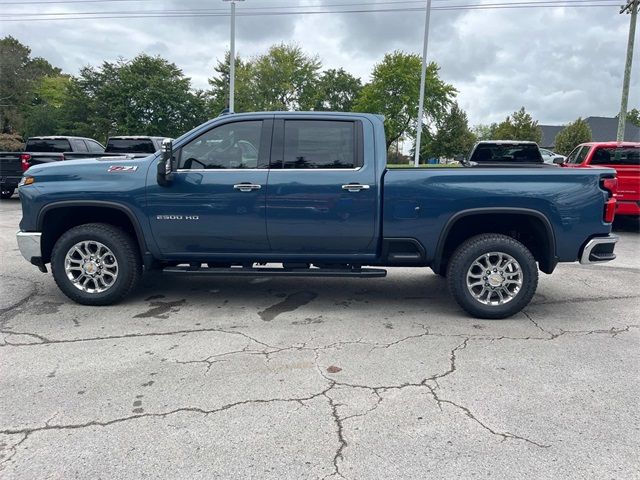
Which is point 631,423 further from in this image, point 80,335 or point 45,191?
point 45,191

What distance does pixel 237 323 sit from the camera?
15.0ft

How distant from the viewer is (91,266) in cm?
493

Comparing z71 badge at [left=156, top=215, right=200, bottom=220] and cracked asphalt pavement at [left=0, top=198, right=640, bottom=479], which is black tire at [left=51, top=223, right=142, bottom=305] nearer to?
cracked asphalt pavement at [left=0, top=198, right=640, bottom=479]


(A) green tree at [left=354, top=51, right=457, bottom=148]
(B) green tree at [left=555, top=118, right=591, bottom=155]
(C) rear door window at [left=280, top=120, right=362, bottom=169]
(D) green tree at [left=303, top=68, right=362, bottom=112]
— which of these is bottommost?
(C) rear door window at [left=280, top=120, right=362, bottom=169]

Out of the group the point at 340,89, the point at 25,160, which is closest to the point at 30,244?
the point at 25,160

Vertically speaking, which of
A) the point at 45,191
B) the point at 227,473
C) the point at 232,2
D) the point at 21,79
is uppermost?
the point at 21,79

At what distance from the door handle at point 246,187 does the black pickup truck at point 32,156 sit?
9688 millimetres

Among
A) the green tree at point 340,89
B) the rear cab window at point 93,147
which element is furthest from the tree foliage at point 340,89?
the rear cab window at point 93,147

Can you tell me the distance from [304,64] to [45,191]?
51.2m

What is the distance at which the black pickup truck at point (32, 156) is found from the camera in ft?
45.5

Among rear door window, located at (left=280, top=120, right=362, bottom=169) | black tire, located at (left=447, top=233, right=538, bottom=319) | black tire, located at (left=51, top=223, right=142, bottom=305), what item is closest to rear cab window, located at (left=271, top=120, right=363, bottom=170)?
rear door window, located at (left=280, top=120, right=362, bottom=169)

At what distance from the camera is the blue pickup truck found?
15.1 feet

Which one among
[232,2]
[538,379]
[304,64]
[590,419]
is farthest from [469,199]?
[304,64]

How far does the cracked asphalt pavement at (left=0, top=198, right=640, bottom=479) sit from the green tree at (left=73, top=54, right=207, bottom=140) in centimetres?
3350
